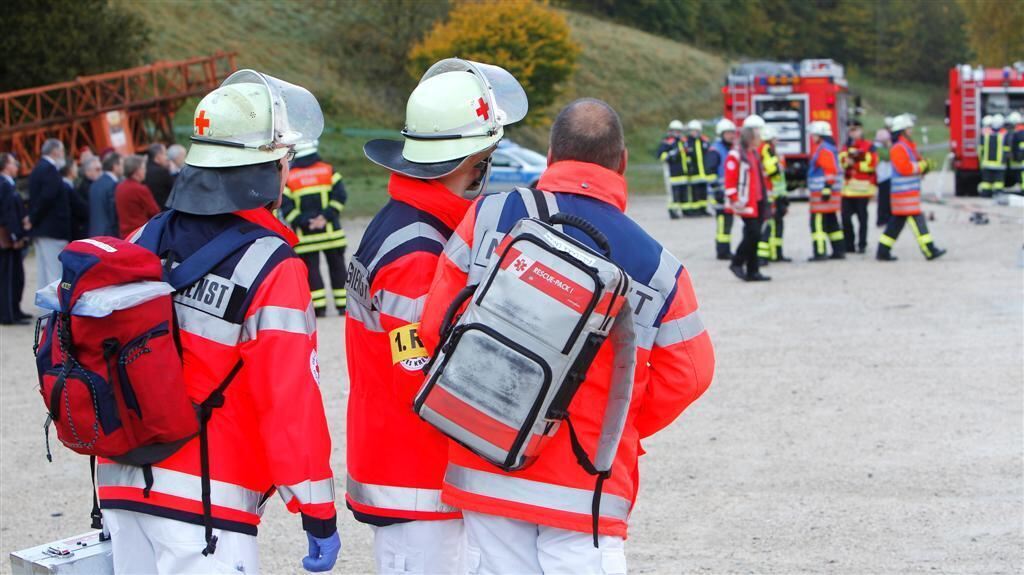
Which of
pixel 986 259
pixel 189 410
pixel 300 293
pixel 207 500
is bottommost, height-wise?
pixel 986 259

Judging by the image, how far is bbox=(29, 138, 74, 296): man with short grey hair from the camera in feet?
40.5

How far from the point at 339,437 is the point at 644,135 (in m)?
41.8

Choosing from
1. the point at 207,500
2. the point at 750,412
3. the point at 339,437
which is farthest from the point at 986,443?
the point at 207,500

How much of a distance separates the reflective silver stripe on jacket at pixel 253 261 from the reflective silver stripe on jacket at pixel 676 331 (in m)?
1.04

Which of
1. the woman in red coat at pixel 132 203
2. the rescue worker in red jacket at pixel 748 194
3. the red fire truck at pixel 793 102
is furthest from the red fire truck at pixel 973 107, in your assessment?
the woman in red coat at pixel 132 203

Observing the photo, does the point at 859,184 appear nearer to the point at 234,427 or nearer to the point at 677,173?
the point at 677,173

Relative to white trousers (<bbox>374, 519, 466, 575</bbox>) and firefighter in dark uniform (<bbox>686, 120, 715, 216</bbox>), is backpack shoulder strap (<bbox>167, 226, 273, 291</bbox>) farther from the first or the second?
firefighter in dark uniform (<bbox>686, 120, 715, 216</bbox>)

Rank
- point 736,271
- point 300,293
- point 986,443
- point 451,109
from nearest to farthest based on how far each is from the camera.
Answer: point 300,293 → point 451,109 → point 986,443 → point 736,271

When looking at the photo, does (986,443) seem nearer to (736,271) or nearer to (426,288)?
(426,288)

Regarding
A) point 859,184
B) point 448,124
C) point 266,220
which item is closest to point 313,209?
point 859,184

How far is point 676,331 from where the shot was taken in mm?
3191

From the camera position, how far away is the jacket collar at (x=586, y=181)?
3.20 meters

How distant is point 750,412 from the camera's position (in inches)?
312

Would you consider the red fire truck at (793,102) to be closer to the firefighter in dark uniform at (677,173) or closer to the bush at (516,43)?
the firefighter in dark uniform at (677,173)
